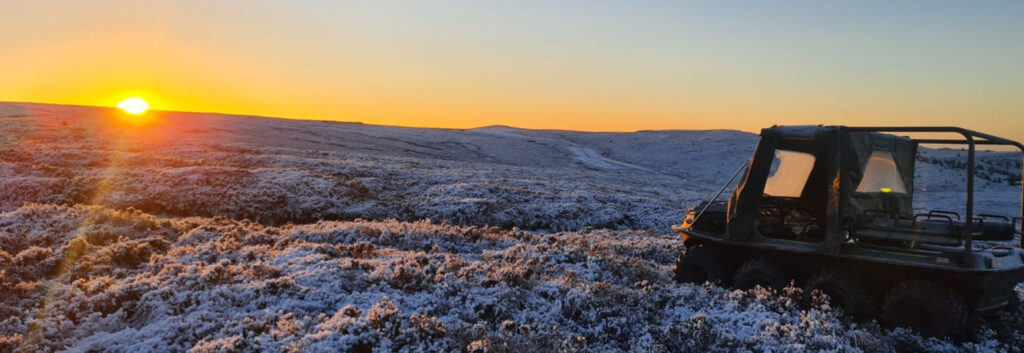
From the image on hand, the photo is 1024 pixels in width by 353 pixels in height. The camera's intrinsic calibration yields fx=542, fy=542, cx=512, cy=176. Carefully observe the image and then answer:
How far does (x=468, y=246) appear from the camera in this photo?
1432cm

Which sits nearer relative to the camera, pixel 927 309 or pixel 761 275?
pixel 927 309

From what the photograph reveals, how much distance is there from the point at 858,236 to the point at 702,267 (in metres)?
2.72

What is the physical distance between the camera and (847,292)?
8.63 metres

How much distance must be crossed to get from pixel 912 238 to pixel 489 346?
20.8 feet

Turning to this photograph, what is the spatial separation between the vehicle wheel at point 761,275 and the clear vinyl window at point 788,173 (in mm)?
1253

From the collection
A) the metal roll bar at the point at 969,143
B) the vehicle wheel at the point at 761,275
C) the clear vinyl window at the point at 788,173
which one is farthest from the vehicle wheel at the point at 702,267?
the metal roll bar at the point at 969,143

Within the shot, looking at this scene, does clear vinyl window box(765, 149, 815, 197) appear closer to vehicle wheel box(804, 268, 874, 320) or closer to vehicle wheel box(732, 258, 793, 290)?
vehicle wheel box(732, 258, 793, 290)

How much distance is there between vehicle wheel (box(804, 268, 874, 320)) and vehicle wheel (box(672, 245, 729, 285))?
1689mm

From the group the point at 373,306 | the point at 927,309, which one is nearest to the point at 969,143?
the point at 927,309

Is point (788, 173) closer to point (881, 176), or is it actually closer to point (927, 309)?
point (881, 176)

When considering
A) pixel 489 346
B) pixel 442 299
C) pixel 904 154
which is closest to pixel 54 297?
pixel 442 299

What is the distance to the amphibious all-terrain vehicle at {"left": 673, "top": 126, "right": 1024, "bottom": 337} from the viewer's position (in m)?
7.83

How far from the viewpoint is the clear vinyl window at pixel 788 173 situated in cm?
934

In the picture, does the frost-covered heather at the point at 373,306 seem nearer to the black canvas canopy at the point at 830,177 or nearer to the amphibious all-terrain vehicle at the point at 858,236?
the amphibious all-terrain vehicle at the point at 858,236
